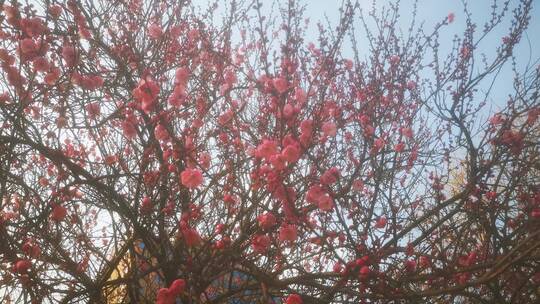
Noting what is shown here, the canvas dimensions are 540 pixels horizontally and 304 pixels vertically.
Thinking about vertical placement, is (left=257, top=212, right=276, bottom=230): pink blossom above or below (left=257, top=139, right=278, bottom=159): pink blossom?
below

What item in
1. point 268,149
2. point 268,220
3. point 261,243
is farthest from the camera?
point 261,243

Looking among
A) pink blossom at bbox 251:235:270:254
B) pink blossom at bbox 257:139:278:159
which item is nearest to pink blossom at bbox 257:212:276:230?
pink blossom at bbox 251:235:270:254

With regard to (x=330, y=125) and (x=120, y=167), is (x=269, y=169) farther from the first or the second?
(x=120, y=167)

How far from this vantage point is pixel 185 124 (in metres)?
4.46

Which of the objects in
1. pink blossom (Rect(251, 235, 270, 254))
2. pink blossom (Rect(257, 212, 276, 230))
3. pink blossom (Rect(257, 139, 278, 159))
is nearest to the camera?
pink blossom (Rect(257, 139, 278, 159))

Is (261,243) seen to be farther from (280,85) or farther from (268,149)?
(280,85)

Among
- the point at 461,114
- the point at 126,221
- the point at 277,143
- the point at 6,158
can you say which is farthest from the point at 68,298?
the point at 461,114

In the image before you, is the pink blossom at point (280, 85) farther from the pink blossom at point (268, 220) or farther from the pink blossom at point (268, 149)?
the pink blossom at point (268, 220)

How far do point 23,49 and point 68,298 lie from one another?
6.04ft

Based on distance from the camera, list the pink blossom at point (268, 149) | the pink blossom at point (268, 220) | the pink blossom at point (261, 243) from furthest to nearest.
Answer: the pink blossom at point (261, 243) < the pink blossom at point (268, 220) < the pink blossom at point (268, 149)

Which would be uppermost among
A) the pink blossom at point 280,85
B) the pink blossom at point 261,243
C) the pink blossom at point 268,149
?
the pink blossom at point 280,85

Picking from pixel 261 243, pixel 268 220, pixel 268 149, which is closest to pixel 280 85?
pixel 268 149

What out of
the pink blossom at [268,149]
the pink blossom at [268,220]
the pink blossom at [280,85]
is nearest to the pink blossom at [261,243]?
the pink blossom at [268,220]

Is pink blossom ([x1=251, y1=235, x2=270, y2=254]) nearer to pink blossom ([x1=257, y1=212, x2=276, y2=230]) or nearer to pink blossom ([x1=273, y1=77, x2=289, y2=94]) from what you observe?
pink blossom ([x1=257, y1=212, x2=276, y2=230])
